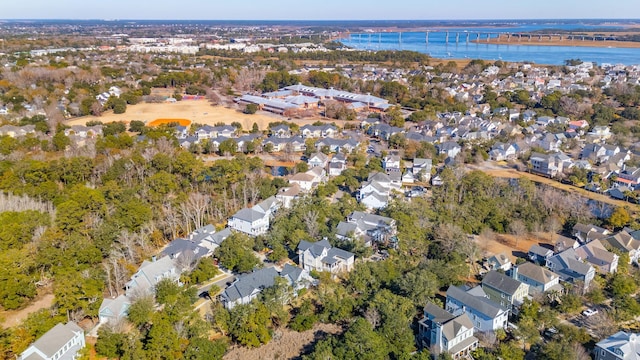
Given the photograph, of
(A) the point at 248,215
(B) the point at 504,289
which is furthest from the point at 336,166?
(B) the point at 504,289

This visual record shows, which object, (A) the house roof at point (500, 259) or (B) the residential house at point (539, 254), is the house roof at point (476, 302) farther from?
(B) the residential house at point (539, 254)

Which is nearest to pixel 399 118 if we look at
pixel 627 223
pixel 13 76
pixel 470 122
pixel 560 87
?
pixel 470 122

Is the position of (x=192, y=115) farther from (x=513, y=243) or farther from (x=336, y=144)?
(x=513, y=243)

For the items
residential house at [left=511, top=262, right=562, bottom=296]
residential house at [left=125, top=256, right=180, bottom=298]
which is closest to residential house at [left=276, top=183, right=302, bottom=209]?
residential house at [left=125, top=256, right=180, bottom=298]

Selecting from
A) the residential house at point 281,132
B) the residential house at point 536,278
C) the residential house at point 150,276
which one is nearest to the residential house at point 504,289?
the residential house at point 536,278

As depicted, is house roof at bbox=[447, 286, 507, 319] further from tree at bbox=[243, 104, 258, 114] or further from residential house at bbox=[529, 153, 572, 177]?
tree at bbox=[243, 104, 258, 114]

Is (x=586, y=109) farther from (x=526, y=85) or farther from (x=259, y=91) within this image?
(x=259, y=91)
